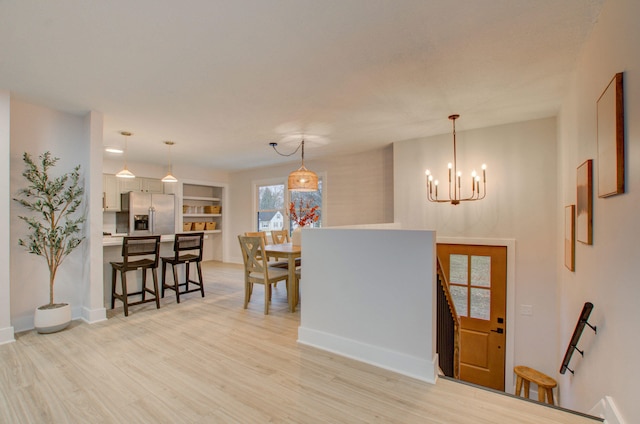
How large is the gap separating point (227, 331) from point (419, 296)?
2056 mm

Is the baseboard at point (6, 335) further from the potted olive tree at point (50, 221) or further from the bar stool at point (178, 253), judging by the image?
the bar stool at point (178, 253)

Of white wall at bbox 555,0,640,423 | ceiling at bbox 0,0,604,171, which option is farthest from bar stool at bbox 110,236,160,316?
white wall at bbox 555,0,640,423

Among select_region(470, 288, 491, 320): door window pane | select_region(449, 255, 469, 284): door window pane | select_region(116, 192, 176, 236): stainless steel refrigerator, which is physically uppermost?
select_region(116, 192, 176, 236): stainless steel refrigerator

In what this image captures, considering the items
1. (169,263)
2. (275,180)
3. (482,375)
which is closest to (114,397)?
(169,263)

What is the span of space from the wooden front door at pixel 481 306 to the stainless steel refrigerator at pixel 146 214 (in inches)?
233

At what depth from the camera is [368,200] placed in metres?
5.64

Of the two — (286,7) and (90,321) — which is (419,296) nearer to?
(286,7)

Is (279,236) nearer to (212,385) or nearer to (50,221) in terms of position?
(50,221)

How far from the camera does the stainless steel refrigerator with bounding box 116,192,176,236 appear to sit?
20.4 ft

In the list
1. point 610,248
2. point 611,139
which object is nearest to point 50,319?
point 610,248

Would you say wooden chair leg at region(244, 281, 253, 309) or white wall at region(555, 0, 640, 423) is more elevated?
white wall at region(555, 0, 640, 423)

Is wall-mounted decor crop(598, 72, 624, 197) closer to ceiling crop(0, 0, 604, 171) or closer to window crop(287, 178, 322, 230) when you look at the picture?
ceiling crop(0, 0, 604, 171)

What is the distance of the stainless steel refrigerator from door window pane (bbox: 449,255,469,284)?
5.91 m

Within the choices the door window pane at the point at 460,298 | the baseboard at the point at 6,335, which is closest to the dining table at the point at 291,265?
the door window pane at the point at 460,298
